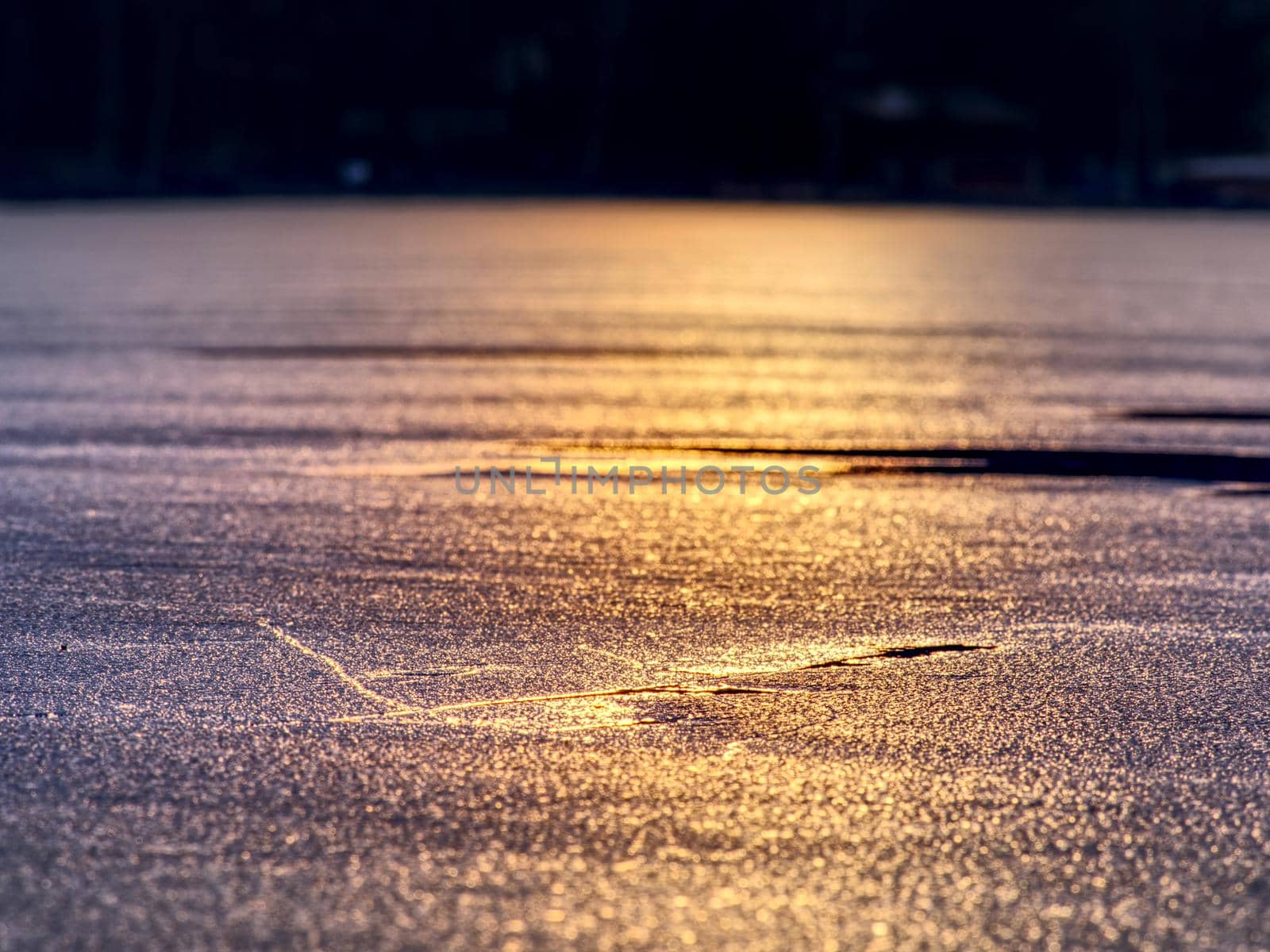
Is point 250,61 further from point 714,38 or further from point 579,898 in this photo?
point 579,898

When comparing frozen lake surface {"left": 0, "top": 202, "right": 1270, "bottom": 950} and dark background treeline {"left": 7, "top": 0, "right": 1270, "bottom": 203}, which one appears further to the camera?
dark background treeline {"left": 7, "top": 0, "right": 1270, "bottom": 203}

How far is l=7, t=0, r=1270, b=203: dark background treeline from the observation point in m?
68.4

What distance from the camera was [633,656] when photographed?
16.3 ft

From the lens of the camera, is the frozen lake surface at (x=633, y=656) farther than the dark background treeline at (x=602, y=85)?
No

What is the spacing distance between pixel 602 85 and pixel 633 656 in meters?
67.2

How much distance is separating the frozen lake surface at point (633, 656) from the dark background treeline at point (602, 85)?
56.1m

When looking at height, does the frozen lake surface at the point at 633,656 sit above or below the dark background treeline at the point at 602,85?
below

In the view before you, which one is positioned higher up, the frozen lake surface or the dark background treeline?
the dark background treeline

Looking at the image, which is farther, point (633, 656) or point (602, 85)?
point (602, 85)

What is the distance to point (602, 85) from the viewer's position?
70.1 m

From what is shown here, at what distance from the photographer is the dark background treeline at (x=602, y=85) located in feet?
225

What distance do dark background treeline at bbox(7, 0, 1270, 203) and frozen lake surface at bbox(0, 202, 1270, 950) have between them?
56125 mm

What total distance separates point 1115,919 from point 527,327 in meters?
12.2

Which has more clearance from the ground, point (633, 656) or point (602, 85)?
point (602, 85)
